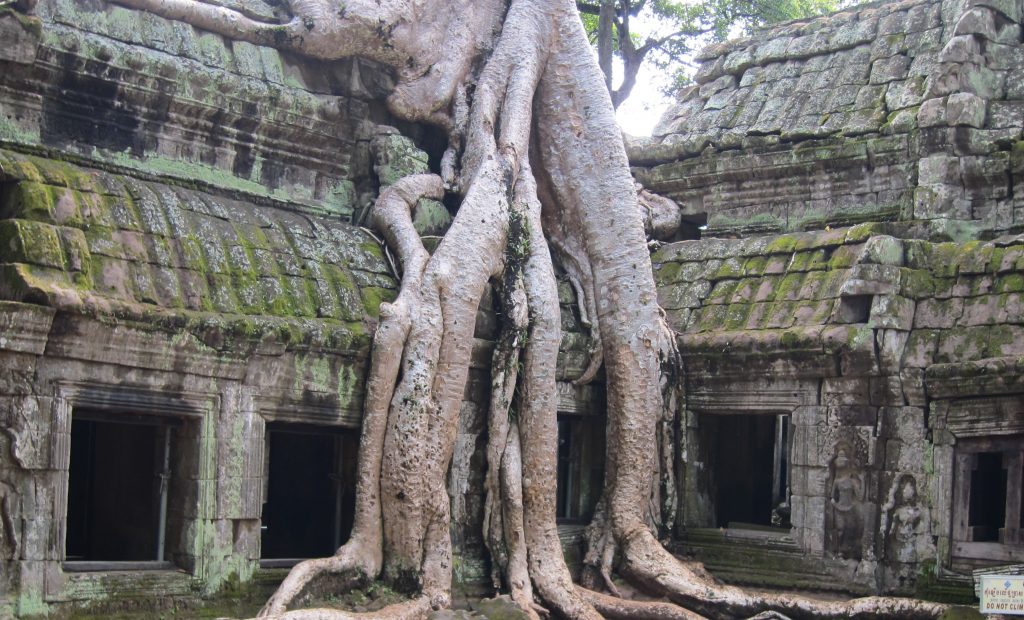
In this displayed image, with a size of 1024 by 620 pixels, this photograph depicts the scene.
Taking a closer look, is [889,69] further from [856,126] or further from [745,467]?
[745,467]

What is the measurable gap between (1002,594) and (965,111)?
4.09m

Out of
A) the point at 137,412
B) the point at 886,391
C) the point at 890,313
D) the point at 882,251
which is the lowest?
the point at 137,412

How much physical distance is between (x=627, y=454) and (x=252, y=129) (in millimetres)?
3477

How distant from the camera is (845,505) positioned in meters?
11.1

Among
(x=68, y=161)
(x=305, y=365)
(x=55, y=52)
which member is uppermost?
(x=55, y=52)

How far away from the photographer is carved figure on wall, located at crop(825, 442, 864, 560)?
11.0 m

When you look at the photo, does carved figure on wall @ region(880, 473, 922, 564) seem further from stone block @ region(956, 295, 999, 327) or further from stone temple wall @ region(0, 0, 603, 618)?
stone temple wall @ region(0, 0, 603, 618)

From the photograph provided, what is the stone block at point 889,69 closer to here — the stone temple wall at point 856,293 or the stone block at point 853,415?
the stone temple wall at point 856,293

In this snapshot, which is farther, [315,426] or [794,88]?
[794,88]

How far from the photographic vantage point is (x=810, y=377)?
11.2 meters

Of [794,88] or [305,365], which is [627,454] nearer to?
[305,365]

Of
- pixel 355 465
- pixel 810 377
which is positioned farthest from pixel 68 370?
pixel 810 377

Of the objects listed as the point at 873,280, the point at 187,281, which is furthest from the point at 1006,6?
the point at 187,281

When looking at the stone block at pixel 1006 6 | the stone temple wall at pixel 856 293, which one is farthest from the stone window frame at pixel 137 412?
the stone block at pixel 1006 6
